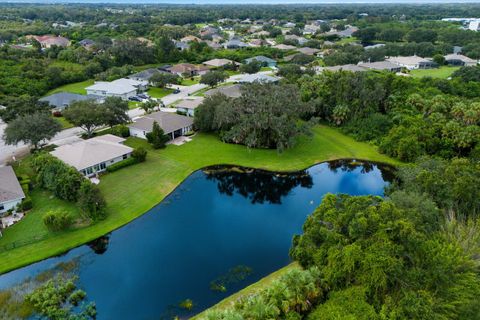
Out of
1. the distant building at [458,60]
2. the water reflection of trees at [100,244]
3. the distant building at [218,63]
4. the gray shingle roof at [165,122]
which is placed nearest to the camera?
the water reflection of trees at [100,244]

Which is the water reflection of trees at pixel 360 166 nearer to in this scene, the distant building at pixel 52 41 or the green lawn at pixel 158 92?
the green lawn at pixel 158 92

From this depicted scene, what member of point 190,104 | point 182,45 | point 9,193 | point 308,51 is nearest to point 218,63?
point 182,45

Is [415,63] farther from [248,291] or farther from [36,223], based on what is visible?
[36,223]

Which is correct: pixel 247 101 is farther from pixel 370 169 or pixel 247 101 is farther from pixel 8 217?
pixel 8 217

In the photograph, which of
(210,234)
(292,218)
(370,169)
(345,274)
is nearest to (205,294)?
(210,234)

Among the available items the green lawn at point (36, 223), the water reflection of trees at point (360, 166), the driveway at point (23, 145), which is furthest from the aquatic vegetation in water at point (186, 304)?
the driveway at point (23, 145)

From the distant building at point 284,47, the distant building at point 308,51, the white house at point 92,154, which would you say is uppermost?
the distant building at point 284,47
